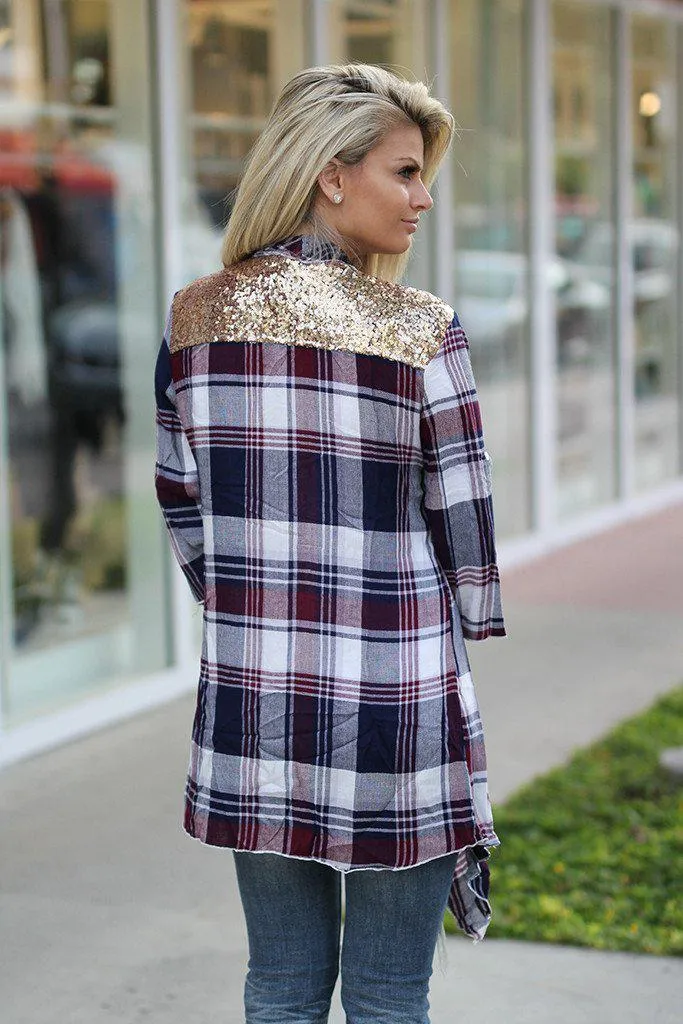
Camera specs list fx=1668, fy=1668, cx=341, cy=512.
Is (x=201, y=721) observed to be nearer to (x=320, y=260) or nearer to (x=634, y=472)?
(x=320, y=260)

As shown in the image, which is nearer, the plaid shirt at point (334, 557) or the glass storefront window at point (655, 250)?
the plaid shirt at point (334, 557)

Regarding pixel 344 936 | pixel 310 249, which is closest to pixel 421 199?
pixel 310 249

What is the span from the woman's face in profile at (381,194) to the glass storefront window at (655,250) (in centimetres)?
892

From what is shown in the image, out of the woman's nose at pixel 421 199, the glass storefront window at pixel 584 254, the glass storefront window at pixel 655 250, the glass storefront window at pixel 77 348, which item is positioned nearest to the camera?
the woman's nose at pixel 421 199

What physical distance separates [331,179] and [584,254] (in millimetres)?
8198

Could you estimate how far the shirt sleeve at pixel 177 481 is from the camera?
8.24 ft

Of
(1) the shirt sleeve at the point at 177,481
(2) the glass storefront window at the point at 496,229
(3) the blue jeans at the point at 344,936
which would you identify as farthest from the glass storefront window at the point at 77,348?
(3) the blue jeans at the point at 344,936

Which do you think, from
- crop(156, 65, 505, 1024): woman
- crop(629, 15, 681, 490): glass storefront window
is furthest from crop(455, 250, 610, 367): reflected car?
crop(156, 65, 505, 1024): woman

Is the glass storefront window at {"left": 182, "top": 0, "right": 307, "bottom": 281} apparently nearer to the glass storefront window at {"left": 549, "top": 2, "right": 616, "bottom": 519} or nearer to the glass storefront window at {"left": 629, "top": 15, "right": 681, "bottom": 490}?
the glass storefront window at {"left": 549, "top": 2, "right": 616, "bottom": 519}

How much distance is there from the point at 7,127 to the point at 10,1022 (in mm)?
3368

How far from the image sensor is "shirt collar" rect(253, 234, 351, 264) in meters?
2.38

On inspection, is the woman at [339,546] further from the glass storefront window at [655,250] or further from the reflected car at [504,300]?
the glass storefront window at [655,250]

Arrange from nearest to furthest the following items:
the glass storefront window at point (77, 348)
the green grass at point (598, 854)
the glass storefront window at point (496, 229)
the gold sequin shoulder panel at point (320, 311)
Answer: the gold sequin shoulder panel at point (320, 311) < the green grass at point (598, 854) < the glass storefront window at point (77, 348) < the glass storefront window at point (496, 229)

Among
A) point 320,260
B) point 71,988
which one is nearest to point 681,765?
point 71,988
